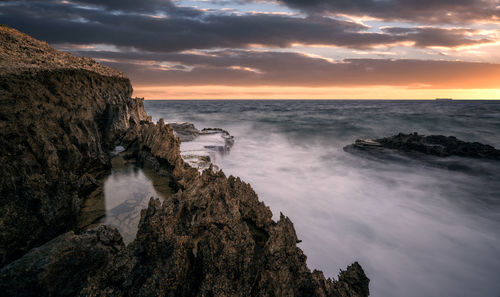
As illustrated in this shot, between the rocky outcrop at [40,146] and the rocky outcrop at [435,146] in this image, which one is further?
the rocky outcrop at [435,146]

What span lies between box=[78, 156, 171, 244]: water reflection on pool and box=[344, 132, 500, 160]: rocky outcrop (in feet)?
60.2

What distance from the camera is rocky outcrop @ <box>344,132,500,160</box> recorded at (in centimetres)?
1644

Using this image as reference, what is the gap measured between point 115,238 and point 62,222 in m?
1.63

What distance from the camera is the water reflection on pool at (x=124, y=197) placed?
17.3 feet

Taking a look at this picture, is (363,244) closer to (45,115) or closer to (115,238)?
(115,238)

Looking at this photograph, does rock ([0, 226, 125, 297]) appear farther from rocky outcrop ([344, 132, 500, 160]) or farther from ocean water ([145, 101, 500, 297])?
rocky outcrop ([344, 132, 500, 160])

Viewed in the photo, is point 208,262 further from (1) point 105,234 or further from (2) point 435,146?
(2) point 435,146

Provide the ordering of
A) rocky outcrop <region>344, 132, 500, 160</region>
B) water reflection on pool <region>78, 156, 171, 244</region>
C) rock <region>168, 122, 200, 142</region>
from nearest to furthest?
1. water reflection on pool <region>78, 156, 171, 244</region>
2. rocky outcrop <region>344, 132, 500, 160</region>
3. rock <region>168, 122, 200, 142</region>

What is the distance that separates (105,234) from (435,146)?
21497 mm

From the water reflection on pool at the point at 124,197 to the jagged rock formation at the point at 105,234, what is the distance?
0.35 m

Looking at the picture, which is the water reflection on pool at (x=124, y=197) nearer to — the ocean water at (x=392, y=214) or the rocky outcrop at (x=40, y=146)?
the rocky outcrop at (x=40, y=146)

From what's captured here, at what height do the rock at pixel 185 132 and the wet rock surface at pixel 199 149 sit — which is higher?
the rock at pixel 185 132

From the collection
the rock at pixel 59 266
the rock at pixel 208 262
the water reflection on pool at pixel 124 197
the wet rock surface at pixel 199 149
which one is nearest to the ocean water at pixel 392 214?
the wet rock surface at pixel 199 149

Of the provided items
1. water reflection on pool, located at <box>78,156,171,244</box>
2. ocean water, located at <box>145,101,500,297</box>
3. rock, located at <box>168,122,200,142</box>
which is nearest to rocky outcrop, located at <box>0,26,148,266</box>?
water reflection on pool, located at <box>78,156,171,244</box>
